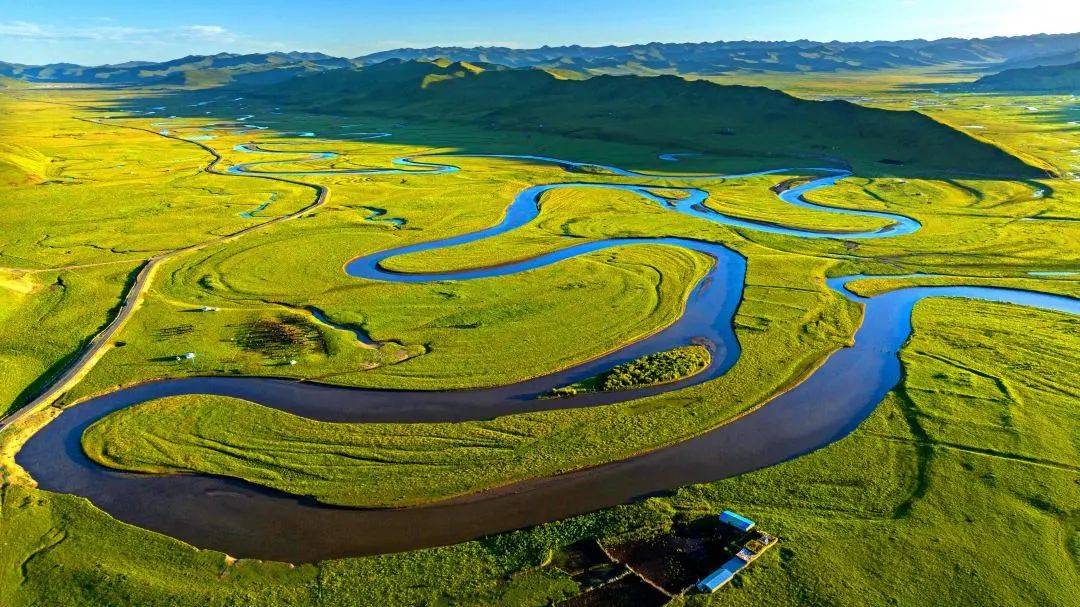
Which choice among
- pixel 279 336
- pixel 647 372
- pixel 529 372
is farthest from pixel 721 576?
pixel 279 336

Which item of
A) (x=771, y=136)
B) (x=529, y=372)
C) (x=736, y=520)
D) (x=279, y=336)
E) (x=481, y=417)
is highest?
(x=771, y=136)

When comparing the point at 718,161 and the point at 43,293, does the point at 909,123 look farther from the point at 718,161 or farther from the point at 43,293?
the point at 43,293

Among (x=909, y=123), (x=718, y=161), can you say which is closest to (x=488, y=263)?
(x=718, y=161)

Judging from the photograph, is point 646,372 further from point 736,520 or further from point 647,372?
point 736,520

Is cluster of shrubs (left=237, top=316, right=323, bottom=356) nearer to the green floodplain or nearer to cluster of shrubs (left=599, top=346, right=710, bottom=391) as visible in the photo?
the green floodplain

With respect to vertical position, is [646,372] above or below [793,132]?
below

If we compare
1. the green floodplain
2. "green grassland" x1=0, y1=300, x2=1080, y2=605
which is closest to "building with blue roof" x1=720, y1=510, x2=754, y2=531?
"green grassland" x1=0, y1=300, x2=1080, y2=605

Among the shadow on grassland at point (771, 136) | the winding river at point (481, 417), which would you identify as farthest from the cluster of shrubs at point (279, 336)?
the shadow on grassland at point (771, 136)
